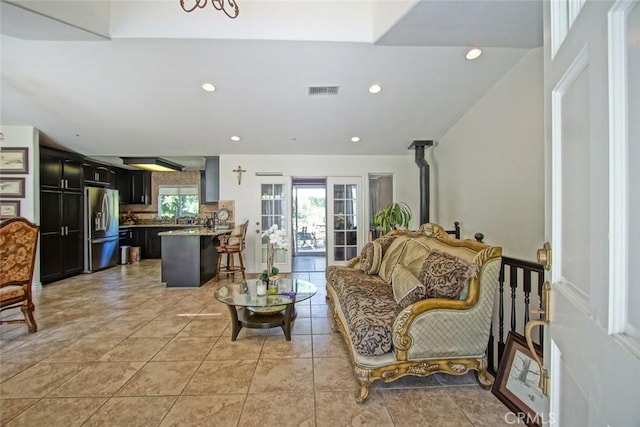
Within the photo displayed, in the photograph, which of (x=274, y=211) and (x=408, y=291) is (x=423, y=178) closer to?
(x=274, y=211)

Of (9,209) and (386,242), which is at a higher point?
(9,209)

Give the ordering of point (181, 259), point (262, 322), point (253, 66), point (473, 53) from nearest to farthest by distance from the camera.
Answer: point (262, 322)
point (473, 53)
point (253, 66)
point (181, 259)

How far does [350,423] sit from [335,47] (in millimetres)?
3299

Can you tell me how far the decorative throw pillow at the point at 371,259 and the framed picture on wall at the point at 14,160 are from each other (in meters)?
5.54

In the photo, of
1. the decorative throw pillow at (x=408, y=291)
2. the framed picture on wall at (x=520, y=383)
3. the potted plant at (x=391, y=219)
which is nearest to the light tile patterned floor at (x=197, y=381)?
the framed picture on wall at (x=520, y=383)

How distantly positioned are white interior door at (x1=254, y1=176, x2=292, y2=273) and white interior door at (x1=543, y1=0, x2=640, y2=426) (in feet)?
17.1

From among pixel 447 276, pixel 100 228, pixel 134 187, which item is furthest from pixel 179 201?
pixel 447 276

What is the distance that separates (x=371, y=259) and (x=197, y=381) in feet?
6.96

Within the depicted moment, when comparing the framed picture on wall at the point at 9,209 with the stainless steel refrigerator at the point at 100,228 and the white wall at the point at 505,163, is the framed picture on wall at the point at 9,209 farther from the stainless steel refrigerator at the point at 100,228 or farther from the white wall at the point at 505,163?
the white wall at the point at 505,163

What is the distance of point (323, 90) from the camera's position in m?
3.70

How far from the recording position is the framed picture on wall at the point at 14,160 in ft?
14.5

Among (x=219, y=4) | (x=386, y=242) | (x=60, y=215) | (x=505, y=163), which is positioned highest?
(x=219, y=4)

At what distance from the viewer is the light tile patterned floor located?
1770 millimetres

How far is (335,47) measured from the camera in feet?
9.65
